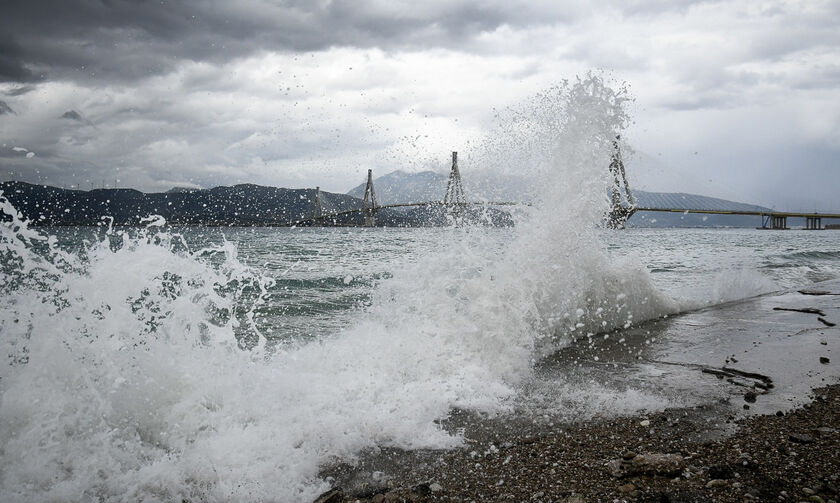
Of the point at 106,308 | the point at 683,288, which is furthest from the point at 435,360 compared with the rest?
the point at 683,288

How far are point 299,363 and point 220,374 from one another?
3.59 feet

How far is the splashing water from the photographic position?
3.06 m

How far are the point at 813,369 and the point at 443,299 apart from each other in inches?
151

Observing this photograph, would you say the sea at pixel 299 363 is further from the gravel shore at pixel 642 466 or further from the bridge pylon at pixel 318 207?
the bridge pylon at pixel 318 207

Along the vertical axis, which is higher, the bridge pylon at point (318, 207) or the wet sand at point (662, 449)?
the bridge pylon at point (318, 207)

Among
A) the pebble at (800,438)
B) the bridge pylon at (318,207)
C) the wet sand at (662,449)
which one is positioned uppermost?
the bridge pylon at (318,207)

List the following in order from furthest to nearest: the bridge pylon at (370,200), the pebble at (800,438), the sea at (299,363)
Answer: the bridge pylon at (370,200)
the sea at (299,363)
the pebble at (800,438)

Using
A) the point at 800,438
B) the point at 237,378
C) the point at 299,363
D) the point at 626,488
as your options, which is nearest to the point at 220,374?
the point at 237,378

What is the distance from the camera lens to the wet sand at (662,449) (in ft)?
8.50

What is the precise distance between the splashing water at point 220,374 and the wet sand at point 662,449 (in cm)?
34

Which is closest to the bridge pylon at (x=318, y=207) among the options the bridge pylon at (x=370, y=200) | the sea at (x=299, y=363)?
the bridge pylon at (x=370, y=200)

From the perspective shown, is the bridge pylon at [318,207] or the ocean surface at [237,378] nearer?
the ocean surface at [237,378]

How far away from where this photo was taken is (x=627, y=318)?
7.53 m

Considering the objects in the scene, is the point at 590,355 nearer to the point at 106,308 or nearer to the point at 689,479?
the point at 689,479
